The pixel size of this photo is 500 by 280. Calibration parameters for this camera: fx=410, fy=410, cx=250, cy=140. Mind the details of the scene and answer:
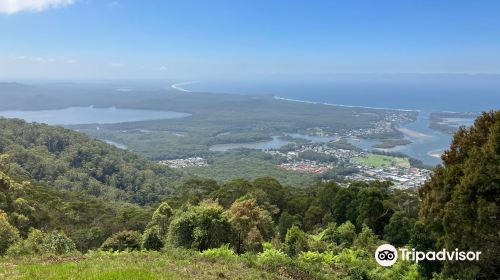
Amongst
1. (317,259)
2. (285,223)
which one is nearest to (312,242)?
(317,259)

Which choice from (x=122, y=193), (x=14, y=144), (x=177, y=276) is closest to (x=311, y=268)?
(x=177, y=276)

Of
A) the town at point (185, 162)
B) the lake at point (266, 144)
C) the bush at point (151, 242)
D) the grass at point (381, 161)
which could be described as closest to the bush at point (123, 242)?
the bush at point (151, 242)

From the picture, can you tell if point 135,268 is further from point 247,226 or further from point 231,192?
point 231,192

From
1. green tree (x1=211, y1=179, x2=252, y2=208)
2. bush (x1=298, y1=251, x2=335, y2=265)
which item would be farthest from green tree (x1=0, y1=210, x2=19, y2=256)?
green tree (x1=211, y1=179, x2=252, y2=208)

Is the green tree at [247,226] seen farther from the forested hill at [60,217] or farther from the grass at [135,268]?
the forested hill at [60,217]

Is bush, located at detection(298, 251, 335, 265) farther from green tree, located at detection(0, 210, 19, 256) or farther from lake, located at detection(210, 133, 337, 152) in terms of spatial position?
lake, located at detection(210, 133, 337, 152)

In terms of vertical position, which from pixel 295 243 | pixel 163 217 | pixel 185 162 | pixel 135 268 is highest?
pixel 135 268
